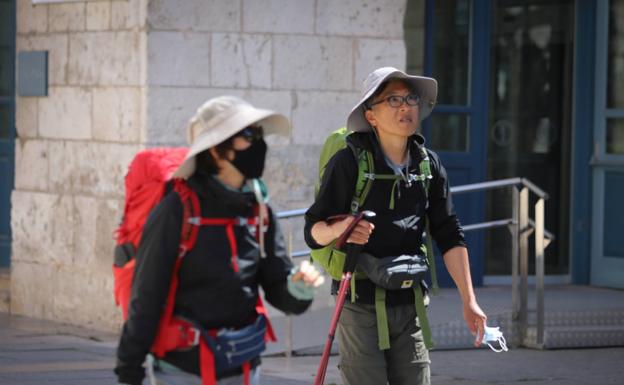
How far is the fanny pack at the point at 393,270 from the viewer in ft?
18.2

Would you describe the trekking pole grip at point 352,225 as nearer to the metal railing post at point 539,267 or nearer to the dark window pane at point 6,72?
the metal railing post at point 539,267

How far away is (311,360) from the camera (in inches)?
368

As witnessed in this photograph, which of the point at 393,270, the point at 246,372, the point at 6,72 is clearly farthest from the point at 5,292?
the point at 246,372

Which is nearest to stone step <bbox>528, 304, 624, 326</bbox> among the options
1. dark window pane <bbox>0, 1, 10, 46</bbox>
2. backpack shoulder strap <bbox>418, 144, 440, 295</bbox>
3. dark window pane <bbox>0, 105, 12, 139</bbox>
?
backpack shoulder strap <bbox>418, 144, 440, 295</bbox>

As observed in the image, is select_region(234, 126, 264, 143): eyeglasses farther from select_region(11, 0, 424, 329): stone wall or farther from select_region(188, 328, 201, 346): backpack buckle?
select_region(11, 0, 424, 329): stone wall

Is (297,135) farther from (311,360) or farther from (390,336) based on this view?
(390,336)

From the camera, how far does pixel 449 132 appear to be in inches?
460

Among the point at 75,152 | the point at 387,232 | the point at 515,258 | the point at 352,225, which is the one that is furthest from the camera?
the point at 75,152

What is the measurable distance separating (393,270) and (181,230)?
124 centimetres

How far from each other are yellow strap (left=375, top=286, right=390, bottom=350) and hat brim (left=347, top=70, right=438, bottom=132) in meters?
0.69

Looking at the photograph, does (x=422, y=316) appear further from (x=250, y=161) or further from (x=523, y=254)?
(x=523, y=254)

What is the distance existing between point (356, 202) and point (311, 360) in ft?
12.7

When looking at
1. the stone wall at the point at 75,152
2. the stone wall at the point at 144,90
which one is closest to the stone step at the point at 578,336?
the stone wall at the point at 144,90

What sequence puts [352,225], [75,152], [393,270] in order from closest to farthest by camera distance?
[352,225], [393,270], [75,152]
